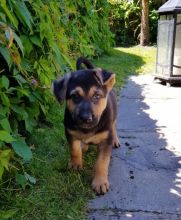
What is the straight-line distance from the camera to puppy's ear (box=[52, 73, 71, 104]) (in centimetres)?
379

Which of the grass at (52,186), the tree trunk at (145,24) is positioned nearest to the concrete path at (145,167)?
the grass at (52,186)

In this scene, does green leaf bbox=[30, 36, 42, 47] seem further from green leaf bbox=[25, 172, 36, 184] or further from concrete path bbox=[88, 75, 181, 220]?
concrete path bbox=[88, 75, 181, 220]

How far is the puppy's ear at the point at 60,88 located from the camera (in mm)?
3789

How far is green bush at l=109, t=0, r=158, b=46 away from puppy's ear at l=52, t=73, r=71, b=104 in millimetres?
15353

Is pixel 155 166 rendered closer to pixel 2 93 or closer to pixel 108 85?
pixel 108 85

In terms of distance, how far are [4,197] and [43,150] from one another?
1161 mm

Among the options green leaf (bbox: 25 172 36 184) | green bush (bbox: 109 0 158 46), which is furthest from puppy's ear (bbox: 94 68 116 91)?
green bush (bbox: 109 0 158 46)

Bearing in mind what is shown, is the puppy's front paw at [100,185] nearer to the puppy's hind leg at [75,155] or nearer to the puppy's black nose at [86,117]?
the puppy's hind leg at [75,155]

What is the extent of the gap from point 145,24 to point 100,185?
47.2 ft

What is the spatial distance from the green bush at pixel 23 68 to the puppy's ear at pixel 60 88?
0.19m

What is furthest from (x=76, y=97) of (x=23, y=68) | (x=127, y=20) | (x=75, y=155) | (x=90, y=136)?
(x=127, y=20)

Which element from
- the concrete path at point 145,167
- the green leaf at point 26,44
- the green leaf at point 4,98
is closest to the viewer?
the green leaf at point 4,98

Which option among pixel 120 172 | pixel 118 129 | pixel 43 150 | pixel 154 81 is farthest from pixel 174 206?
pixel 154 81

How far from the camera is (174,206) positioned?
3.56m
